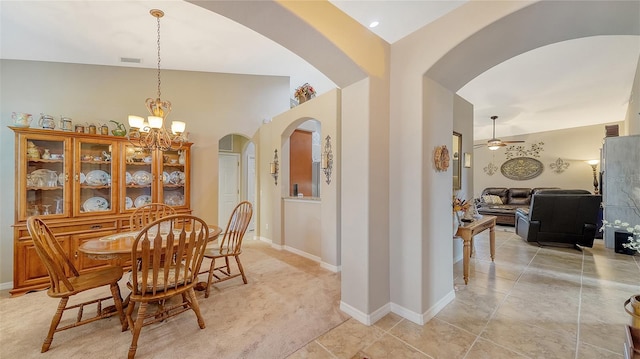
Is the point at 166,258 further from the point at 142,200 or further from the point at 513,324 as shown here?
the point at 513,324

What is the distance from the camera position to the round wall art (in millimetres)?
7660

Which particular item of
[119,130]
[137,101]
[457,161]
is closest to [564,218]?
[457,161]

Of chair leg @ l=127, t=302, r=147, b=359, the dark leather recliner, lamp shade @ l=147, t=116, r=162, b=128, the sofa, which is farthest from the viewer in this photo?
the sofa

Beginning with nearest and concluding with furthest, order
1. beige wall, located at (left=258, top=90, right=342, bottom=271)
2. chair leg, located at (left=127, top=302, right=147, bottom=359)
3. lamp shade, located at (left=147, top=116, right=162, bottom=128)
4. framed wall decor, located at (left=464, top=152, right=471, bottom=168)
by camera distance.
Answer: chair leg, located at (left=127, top=302, right=147, bottom=359), lamp shade, located at (left=147, top=116, right=162, bottom=128), beige wall, located at (left=258, top=90, right=342, bottom=271), framed wall decor, located at (left=464, top=152, right=471, bottom=168)

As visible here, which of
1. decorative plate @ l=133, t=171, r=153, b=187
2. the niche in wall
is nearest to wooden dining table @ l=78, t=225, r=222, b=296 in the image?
decorative plate @ l=133, t=171, r=153, b=187

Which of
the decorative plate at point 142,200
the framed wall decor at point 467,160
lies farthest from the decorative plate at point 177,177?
the framed wall decor at point 467,160

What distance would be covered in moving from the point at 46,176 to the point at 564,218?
7.98m

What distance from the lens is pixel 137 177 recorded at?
371 cm

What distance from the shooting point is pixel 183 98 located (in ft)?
14.1

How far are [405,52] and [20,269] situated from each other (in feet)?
15.7

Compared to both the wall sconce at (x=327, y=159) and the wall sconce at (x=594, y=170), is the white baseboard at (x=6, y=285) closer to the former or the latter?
the wall sconce at (x=327, y=159)

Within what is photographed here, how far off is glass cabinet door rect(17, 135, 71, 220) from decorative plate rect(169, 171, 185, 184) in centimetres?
122

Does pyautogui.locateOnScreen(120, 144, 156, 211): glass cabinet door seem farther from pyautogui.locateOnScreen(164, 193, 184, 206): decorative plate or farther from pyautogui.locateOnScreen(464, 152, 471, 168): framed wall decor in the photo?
pyautogui.locateOnScreen(464, 152, 471, 168): framed wall decor

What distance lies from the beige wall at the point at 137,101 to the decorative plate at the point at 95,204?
733mm
